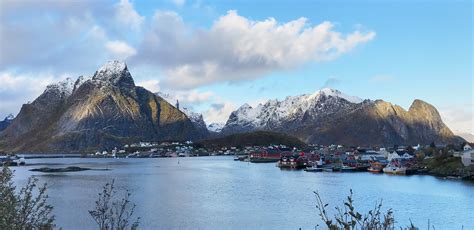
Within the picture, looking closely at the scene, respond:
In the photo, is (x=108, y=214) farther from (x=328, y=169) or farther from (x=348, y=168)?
(x=348, y=168)

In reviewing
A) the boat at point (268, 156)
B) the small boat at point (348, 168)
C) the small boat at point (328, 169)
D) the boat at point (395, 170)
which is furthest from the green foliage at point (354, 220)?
the boat at point (268, 156)

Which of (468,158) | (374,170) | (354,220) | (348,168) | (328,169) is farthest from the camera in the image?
(348,168)

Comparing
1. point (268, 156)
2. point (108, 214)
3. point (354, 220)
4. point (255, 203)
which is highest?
point (268, 156)

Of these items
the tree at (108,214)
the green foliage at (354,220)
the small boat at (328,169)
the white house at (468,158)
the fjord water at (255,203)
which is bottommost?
the fjord water at (255,203)

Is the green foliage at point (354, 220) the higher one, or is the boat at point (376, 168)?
the boat at point (376, 168)

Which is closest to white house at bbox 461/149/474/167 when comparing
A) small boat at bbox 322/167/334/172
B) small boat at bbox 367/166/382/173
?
small boat at bbox 367/166/382/173

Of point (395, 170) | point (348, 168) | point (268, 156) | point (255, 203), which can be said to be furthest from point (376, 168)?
point (268, 156)


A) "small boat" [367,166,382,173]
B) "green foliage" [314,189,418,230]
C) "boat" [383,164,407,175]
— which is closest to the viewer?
"green foliage" [314,189,418,230]

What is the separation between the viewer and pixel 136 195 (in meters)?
48.8

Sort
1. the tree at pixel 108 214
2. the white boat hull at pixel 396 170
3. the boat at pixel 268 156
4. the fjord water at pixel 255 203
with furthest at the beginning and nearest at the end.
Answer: the boat at pixel 268 156
the white boat hull at pixel 396 170
the fjord water at pixel 255 203
the tree at pixel 108 214

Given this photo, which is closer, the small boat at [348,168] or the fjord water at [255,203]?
the fjord water at [255,203]

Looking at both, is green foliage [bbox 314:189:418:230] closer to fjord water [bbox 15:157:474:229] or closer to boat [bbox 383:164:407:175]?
fjord water [bbox 15:157:474:229]

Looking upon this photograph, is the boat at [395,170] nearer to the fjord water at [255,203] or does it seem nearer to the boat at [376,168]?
the boat at [376,168]

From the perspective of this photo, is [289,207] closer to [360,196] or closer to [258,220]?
[258,220]
